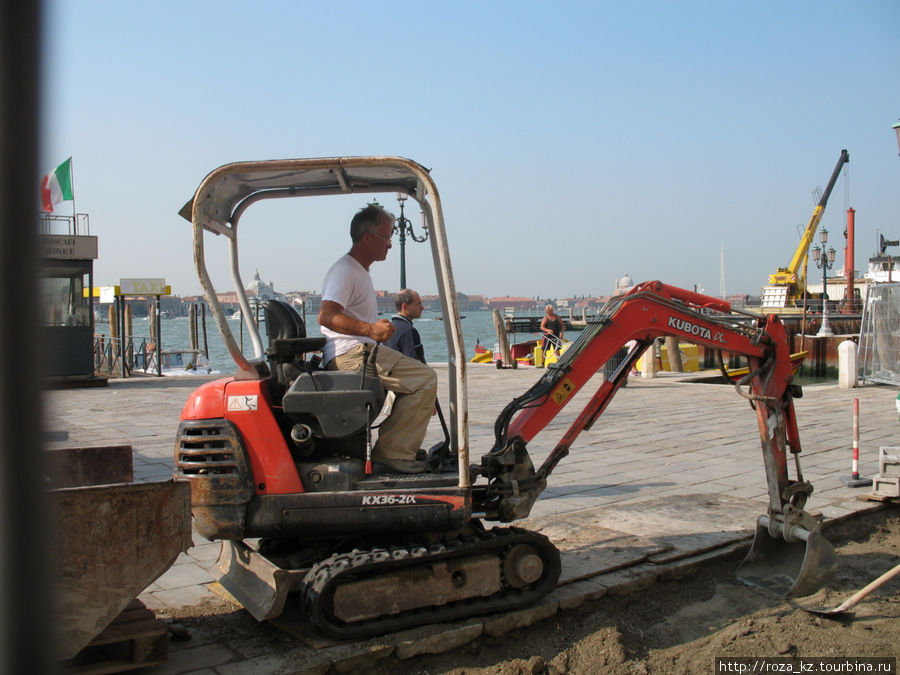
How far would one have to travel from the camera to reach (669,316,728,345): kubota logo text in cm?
537

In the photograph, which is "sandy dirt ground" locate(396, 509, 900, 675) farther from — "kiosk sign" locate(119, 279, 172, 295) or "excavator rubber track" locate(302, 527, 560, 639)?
"kiosk sign" locate(119, 279, 172, 295)

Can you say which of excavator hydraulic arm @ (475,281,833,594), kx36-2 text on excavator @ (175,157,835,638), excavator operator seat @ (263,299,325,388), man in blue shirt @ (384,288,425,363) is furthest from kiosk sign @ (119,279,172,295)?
excavator hydraulic arm @ (475,281,833,594)

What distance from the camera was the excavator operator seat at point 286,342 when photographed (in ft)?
14.6

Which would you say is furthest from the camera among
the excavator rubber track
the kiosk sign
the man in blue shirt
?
the kiosk sign

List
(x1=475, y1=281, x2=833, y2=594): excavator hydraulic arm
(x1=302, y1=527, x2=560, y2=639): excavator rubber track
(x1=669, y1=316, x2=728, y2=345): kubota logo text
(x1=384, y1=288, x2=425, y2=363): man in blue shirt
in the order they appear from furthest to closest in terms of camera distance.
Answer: (x1=384, y1=288, x2=425, y2=363): man in blue shirt → (x1=669, y1=316, x2=728, y2=345): kubota logo text → (x1=475, y1=281, x2=833, y2=594): excavator hydraulic arm → (x1=302, y1=527, x2=560, y2=639): excavator rubber track

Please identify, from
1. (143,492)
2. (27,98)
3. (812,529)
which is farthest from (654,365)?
(27,98)

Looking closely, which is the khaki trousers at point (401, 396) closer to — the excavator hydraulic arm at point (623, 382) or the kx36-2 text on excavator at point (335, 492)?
the kx36-2 text on excavator at point (335, 492)

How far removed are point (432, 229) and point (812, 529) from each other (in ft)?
10.5

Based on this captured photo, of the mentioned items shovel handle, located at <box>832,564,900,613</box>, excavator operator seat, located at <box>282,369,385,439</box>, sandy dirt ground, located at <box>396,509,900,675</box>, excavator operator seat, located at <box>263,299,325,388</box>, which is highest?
excavator operator seat, located at <box>263,299,325,388</box>

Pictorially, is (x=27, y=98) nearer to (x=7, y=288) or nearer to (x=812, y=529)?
(x=7, y=288)

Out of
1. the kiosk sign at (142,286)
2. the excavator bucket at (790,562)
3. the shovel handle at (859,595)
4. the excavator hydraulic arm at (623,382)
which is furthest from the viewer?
the kiosk sign at (142,286)

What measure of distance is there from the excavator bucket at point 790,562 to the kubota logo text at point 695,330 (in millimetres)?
1305

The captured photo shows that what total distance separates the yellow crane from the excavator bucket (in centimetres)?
5106

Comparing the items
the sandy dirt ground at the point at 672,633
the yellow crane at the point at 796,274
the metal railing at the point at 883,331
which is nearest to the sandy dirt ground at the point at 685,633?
the sandy dirt ground at the point at 672,633
